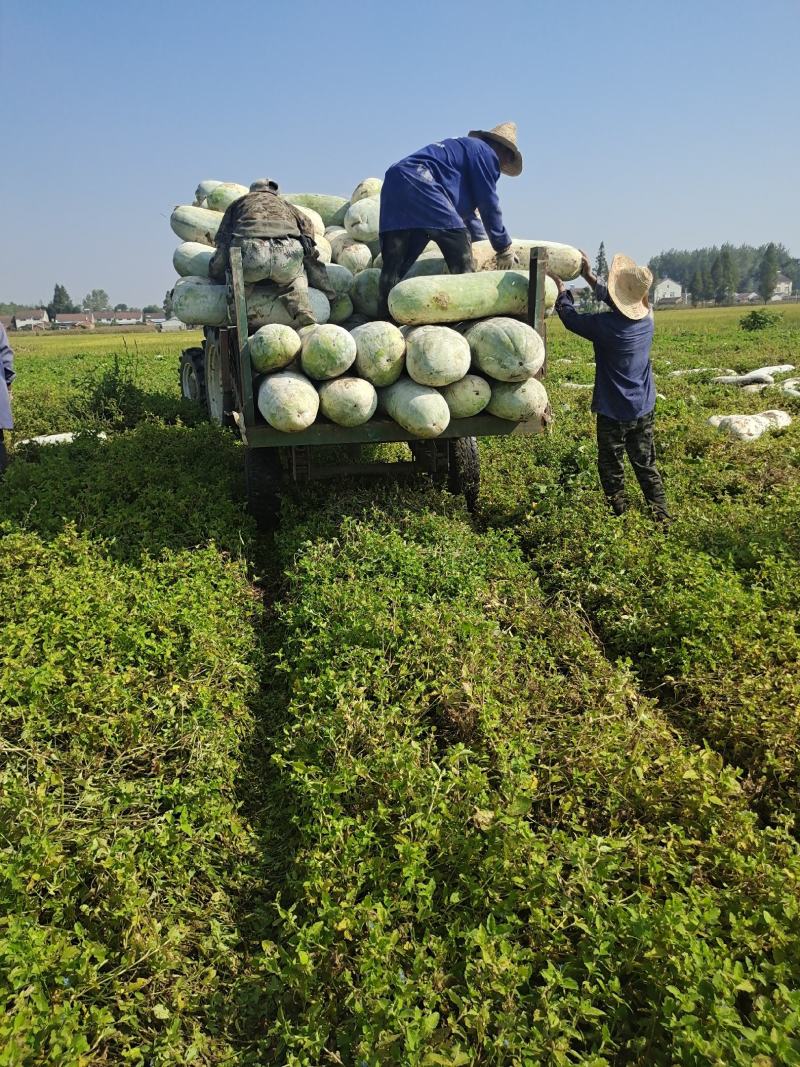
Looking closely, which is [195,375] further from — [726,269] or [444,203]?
[726,269]

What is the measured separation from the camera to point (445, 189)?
647cm

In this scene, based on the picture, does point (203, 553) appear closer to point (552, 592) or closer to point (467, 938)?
point (552, 592)

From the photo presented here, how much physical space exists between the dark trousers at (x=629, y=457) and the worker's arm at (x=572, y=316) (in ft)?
2.45

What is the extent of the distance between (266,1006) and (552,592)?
3.50m

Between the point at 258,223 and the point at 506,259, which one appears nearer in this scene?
the point at 258,223

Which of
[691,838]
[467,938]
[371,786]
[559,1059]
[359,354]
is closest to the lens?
[559,1059]

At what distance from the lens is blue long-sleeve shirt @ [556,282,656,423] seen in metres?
6.41

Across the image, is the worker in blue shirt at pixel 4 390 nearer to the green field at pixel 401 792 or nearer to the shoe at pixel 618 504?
the green field at pixel 401 792

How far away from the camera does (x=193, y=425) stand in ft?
34.0

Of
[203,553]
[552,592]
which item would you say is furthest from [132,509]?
[552,592]

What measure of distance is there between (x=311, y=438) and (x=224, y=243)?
2.11 meters

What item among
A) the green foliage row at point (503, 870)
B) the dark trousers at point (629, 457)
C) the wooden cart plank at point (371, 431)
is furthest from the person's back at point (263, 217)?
the green foliage row at point (503, 870)

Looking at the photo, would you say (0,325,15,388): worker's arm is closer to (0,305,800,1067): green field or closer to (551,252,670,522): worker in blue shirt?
(0,305,800,1067): green field

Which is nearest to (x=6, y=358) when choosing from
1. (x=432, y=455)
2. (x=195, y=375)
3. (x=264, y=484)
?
(x=195, y=375)
